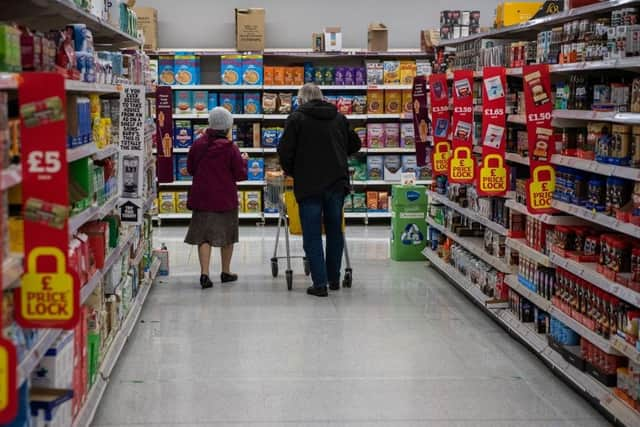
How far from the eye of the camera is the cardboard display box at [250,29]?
1198cm

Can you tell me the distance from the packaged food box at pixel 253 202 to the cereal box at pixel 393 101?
2073mm

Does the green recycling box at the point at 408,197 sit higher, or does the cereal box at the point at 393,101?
the cereal box at the point at 393,101

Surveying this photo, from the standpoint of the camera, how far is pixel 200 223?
26.2ft

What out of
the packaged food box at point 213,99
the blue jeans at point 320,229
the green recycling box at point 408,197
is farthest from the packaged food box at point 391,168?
the blue jeans at point 320,229

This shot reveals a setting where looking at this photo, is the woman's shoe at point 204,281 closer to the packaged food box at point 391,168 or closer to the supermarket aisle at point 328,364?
the supermarket aisle at point 328,364

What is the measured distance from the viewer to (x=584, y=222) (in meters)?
5.54

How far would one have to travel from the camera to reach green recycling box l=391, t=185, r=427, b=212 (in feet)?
30.9

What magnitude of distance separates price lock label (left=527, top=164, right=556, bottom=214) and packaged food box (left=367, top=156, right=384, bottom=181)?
270 inches

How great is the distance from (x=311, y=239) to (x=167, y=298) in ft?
4.32

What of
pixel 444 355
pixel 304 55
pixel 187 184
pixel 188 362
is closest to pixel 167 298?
pixel 188 362

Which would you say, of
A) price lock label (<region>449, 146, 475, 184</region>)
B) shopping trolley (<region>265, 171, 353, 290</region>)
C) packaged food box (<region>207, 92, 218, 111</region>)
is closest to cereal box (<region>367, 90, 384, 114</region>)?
packaged food box (<region>207, 92, 218, 111</region>)

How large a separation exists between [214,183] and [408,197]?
7.89 feet

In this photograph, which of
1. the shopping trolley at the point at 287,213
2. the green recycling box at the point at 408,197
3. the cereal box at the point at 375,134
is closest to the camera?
the shopping trolley at the point at 287,213

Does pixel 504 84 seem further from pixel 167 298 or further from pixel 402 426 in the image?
pixel 167 298
